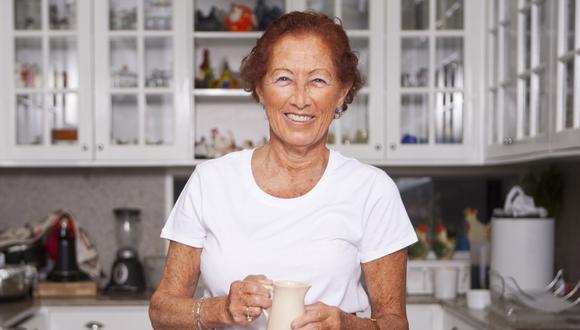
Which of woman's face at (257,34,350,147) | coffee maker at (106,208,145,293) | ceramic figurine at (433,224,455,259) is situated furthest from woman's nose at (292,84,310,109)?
ceramic figurine at (433,224,455,259)

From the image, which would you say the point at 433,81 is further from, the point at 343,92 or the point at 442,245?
the point at 343,92

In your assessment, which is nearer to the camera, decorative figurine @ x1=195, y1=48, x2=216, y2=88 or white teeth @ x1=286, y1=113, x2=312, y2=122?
white teeth @ x1=286, y1=113, x2=312, y2=122

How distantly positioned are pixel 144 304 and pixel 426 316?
1.21 meters

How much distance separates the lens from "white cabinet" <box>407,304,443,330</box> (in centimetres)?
316

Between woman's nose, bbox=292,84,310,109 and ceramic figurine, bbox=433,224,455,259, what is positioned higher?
woman's nose, bbox=292,84,310,109

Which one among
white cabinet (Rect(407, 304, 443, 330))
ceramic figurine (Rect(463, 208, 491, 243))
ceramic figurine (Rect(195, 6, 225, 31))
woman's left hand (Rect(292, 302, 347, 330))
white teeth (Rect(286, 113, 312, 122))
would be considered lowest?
white cabinet (Rect(407, 304, 443, 330))

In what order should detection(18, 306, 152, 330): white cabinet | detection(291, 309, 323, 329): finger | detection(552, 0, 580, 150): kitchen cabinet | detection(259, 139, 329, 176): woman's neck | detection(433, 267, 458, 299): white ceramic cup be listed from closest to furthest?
detection(291, 309, 323, 329): finger < detection(259, 139, 329, 176): woman's neck < detection(552, 0, 580, 150): kitchen cabinet < detection(18, 306, 152, 330): white cabinet < detection(433, 267, 458, 299): white ceramic cup

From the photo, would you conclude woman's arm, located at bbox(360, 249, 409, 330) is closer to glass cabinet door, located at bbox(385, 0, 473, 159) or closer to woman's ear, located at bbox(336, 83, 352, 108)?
woman's ear, located at bbox(336, 83, 352, 108)

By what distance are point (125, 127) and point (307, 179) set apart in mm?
2048

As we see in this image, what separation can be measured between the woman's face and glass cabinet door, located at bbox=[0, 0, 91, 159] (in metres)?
2.08

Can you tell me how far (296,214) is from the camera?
4.63 ft

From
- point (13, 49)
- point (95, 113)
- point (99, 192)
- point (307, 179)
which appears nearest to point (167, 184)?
point (99, 192)

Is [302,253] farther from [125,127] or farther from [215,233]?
[125,127]

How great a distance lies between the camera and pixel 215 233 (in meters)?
1.43
